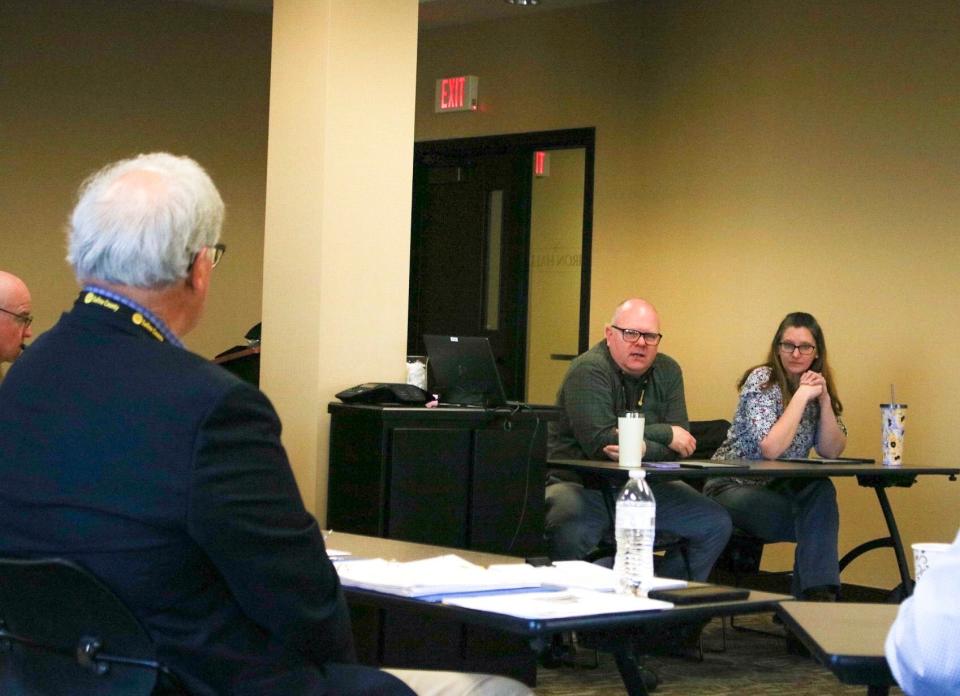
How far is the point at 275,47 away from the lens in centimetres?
541

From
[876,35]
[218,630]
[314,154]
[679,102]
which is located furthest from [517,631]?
[679,102]

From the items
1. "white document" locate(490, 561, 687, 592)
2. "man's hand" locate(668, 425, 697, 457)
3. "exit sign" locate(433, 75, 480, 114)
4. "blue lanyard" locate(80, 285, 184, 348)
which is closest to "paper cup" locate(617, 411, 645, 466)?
"man's hand" locate(668, 425, 697, 457)

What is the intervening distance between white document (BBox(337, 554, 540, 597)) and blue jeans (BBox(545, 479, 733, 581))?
8.78ft

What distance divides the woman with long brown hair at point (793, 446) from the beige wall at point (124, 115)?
4.14m

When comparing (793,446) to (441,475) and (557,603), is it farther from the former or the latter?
(557,603)

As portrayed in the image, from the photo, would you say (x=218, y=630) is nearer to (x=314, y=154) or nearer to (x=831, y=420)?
(x=314, y=154)

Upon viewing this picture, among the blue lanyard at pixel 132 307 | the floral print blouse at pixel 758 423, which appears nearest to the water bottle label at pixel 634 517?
the blue lanyard at pixel 132 307

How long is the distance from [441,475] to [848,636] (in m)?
3.04

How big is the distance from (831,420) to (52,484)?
4.54 meters

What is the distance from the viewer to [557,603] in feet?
7.16

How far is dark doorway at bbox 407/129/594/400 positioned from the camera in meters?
8.90

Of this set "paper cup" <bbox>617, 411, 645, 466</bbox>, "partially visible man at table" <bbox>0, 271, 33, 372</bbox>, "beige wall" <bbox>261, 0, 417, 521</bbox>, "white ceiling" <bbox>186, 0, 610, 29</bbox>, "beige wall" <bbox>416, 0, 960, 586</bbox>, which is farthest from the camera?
Answer: "white ceiling" <bbox>186, 0, 610, 29</bbox>

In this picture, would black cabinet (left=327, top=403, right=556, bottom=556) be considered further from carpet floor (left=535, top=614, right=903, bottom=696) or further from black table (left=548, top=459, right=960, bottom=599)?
carpet floor (left=535, top=614, right=903, bottom=696)

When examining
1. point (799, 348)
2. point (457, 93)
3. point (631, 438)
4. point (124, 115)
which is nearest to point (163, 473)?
A: point (631, 438)
